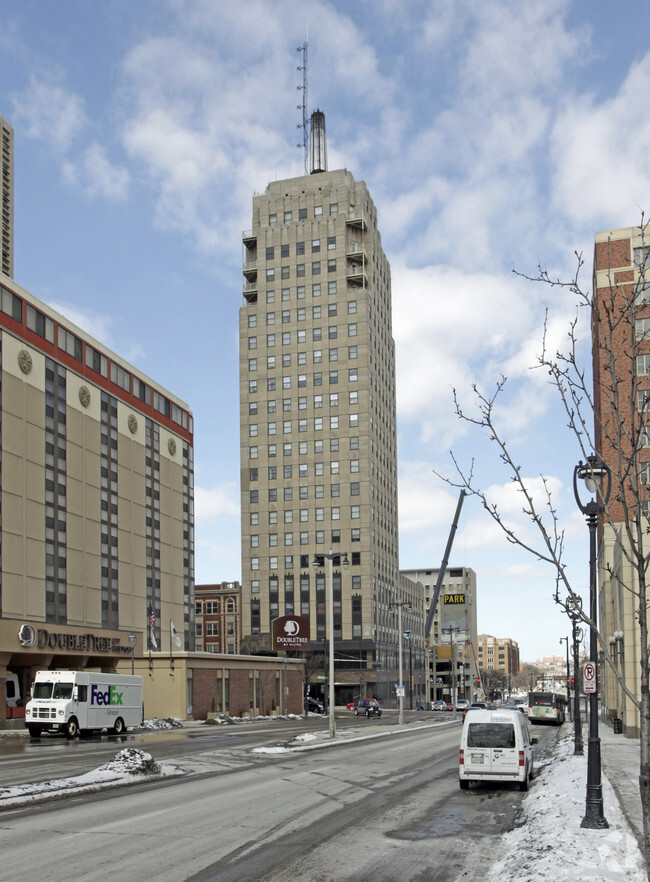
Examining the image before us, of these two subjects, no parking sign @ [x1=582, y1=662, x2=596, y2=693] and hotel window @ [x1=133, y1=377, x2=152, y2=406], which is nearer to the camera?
no parking sign @ [x1=582, y1=662, x2=596, y2=693]

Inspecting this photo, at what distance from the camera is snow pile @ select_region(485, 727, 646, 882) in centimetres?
1162

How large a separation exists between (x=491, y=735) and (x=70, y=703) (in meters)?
29.3

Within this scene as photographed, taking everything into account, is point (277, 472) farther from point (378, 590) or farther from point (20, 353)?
point (20, 353)

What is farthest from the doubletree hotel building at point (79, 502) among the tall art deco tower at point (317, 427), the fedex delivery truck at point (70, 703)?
the tall art deco tower at point (317, 427)

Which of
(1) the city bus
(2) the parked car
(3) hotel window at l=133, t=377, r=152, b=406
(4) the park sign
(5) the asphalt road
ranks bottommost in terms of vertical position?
(2) the parked car

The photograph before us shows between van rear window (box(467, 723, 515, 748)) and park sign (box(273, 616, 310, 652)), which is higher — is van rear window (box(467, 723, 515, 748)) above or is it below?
above

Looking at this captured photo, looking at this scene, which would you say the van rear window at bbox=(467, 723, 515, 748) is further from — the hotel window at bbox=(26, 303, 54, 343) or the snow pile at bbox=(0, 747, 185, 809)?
the hotel window at bbox=(26, 303, 54, 343)

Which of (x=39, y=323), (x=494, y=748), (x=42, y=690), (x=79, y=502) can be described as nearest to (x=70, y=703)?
(x=42, y=690)

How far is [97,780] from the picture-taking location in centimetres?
2322

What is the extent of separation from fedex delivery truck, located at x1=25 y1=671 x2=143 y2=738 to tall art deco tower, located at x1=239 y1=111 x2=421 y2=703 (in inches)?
3110

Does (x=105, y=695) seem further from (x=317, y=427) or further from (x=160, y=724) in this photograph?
(x=317, y=427)

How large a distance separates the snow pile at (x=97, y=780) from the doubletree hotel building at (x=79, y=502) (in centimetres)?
3949

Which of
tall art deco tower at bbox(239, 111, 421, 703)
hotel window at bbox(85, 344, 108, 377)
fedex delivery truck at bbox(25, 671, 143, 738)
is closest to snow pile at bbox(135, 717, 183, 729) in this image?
A: fedex delivery truck at bbox(25, 671, 143, 738)

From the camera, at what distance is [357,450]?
132 metres
